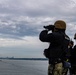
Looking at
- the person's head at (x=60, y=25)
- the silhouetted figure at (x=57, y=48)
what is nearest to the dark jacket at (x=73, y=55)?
the silhouetted figure at (x=57, y=48)

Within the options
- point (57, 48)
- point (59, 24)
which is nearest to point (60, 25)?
point (59, 24)

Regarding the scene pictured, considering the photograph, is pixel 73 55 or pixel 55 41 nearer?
pixel 55 41

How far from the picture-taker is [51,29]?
8617 millimetres

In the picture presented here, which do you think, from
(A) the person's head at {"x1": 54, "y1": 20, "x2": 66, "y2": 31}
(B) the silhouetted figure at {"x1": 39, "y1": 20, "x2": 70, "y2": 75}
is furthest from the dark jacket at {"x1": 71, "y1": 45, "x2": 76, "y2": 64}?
(A) the person's head at {"x1": 54, "y1": 20, "x2": 66, "y2": 31}

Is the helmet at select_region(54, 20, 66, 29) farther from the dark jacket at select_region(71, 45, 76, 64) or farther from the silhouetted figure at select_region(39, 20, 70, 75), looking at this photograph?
the dark jacket at select_region(71, 45, 76, 64)

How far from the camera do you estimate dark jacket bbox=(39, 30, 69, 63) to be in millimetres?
8305

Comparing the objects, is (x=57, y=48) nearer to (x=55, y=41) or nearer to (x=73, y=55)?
(x=55, y=41)

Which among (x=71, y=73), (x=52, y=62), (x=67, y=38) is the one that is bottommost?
(x=71, y=73)

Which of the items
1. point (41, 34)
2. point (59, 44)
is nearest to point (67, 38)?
point (59, 44)

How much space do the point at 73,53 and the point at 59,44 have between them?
260 centimetres

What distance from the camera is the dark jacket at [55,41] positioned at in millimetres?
8305

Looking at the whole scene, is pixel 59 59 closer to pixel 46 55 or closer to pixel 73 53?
pixel 46 55

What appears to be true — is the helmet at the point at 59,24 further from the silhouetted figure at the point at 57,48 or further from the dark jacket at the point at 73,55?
the dark jacket at the point at 73,55

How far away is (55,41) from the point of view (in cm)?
847
